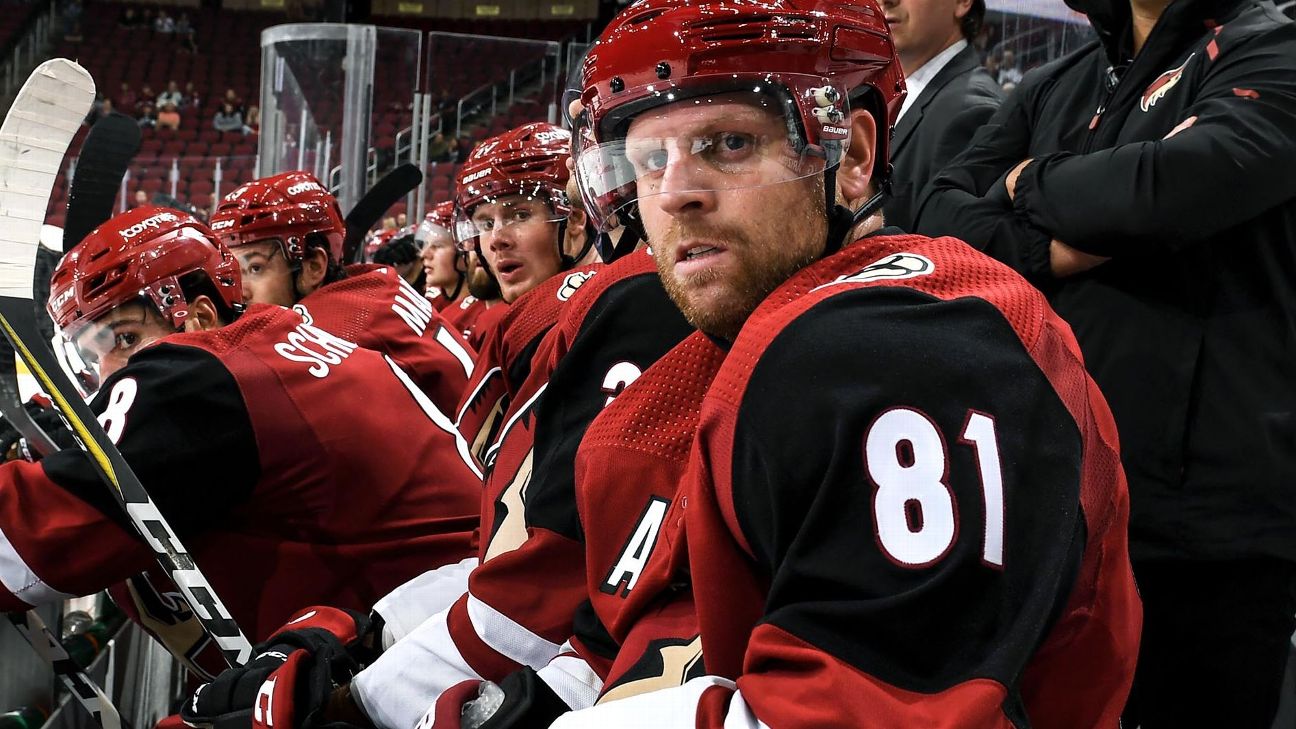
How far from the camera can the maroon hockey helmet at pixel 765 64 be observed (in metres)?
1.28

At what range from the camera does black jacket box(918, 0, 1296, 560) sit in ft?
5.45

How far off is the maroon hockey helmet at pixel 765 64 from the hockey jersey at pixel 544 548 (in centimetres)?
29

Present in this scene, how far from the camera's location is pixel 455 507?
2.56 meters

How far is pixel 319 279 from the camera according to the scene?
162 inches

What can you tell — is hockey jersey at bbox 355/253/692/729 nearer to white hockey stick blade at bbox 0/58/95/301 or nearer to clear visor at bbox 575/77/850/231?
clear visor at bbox 575/77/850/231

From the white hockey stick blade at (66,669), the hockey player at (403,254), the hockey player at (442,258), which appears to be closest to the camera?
the white hockey stick blade at (66,669)

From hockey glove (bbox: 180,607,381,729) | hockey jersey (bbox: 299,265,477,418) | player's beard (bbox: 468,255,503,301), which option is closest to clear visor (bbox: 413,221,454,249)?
player's beard (bbox: 468,255,503,301)

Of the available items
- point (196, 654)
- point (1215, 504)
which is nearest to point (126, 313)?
point (196, 654)

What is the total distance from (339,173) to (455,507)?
4.66 m

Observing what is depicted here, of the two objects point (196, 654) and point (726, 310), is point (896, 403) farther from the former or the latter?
point (196, 654)

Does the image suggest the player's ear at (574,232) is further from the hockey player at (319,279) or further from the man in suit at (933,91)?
the man in suit at (933,91)

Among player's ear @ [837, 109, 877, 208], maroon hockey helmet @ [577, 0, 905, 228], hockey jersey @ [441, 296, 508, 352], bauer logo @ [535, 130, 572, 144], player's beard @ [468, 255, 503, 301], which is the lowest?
hockey jersey @ [441, 296, 508, 352]

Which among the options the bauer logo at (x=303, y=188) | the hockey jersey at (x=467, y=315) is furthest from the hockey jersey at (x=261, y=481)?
the hockey jersey at (x=467, y=315)

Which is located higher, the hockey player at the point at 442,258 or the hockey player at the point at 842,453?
the hockey player at the point at 842,453
